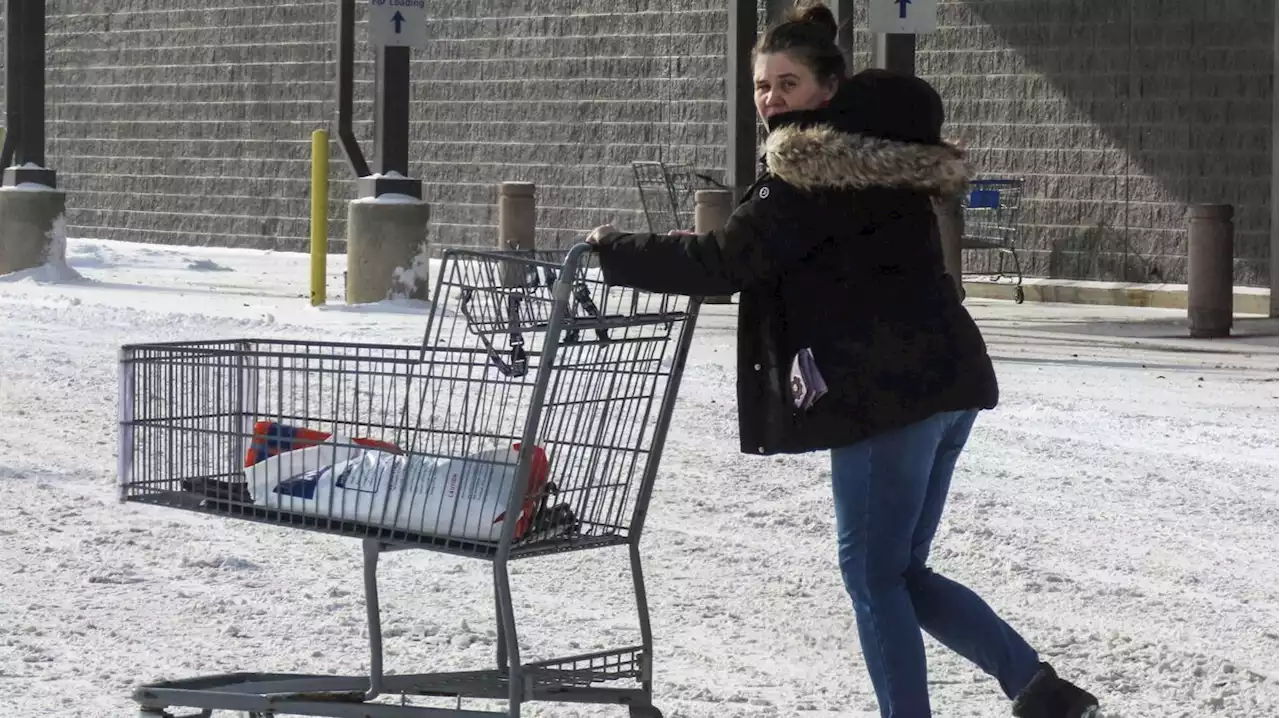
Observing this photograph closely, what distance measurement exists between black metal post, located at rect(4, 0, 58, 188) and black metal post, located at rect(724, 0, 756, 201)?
7.07 m

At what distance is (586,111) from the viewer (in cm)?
2283

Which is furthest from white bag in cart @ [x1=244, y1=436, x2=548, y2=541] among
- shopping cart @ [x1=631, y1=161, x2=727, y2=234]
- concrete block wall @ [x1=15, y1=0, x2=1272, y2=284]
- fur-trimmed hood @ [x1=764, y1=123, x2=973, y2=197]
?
shopping cart @ [x1=631, y1=161, x2=727, y2=234]

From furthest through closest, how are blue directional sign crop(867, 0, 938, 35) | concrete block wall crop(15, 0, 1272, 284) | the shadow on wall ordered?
concrete block wall crop(15, 0, 1272, 284) → the shadow on wall → blue directional sign crop(867, 0, 938, 35)

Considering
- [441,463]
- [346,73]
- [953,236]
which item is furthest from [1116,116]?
[441,463]

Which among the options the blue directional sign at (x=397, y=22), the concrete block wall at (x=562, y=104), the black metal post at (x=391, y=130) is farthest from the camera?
the concrete block wall at (x=562, y=104)

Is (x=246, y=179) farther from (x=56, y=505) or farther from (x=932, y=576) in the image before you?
(x=932, y=576)

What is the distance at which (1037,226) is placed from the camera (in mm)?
19516

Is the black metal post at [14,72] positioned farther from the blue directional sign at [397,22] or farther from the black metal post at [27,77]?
the blue directional sign at [397,22]

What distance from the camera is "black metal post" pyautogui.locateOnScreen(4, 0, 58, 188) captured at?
20828 millimetres

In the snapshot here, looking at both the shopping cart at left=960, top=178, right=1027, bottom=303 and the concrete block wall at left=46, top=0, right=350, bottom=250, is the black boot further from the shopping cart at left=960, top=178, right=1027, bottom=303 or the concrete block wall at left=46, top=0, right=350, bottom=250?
the concrete block wall at left=46, top=0, right=350, bottom=250

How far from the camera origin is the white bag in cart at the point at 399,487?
466 centimetres

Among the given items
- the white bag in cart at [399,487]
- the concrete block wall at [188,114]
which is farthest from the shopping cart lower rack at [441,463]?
the concrete block wall at [188,114]

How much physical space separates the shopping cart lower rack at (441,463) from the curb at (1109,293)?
13.4 meters

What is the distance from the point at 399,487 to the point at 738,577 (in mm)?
2467
